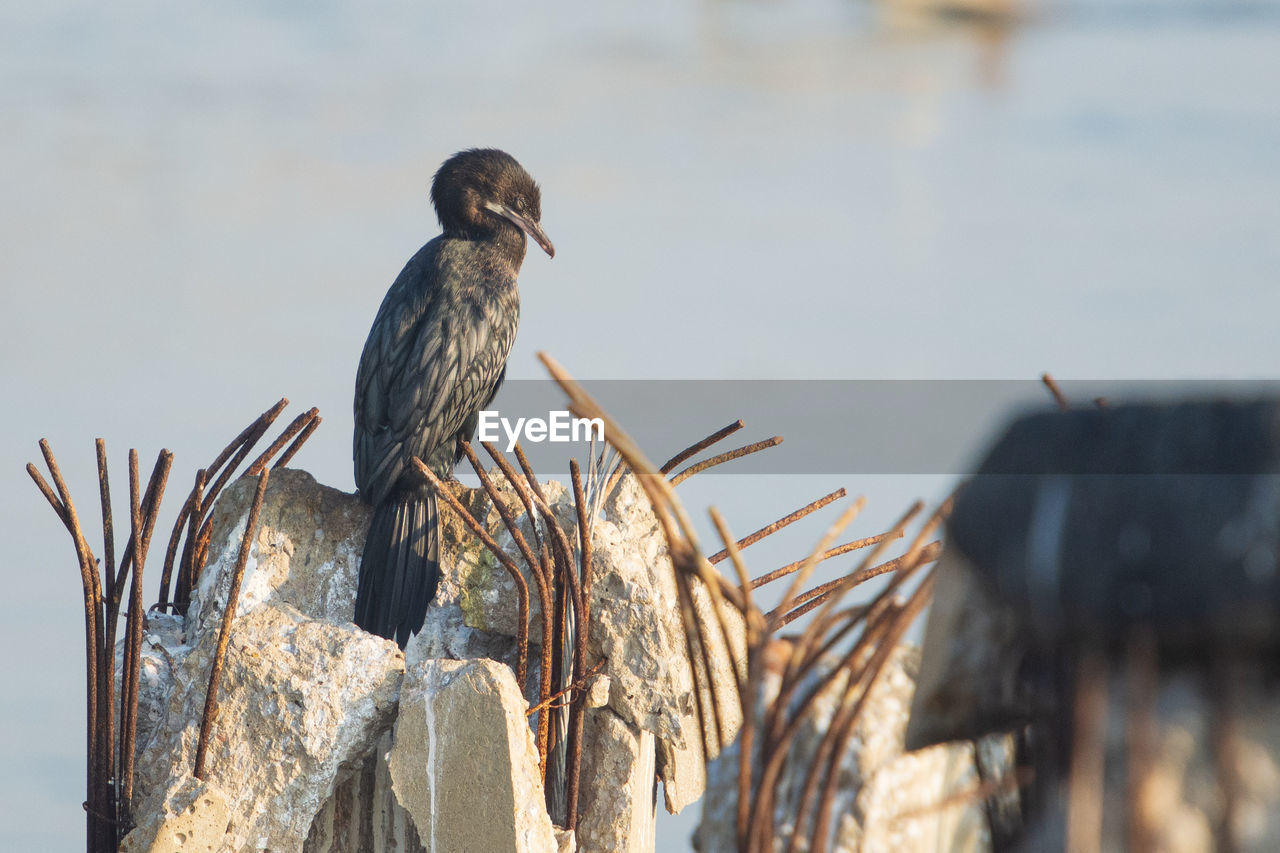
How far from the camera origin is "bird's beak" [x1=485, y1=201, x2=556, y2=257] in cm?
645

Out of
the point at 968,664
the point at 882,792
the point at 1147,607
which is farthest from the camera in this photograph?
the point at 882,792

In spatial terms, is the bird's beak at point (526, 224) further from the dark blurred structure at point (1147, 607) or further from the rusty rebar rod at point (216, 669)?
the dark blurred structure at point (1147, 607)

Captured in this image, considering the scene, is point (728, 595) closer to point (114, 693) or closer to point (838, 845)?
point (838, 845)

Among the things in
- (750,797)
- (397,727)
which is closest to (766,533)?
(397,727)

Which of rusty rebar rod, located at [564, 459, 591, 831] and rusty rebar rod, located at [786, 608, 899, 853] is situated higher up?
rusty rebar rod, located at [564, 459, 591, 831]

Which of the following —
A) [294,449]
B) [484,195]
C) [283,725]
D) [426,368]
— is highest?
[484,195]

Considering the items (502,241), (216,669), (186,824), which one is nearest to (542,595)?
(216,669)

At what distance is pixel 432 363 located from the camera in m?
5.78

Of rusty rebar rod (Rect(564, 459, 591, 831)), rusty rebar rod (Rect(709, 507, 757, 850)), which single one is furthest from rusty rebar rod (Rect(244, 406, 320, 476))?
rusty rebar rod (Rect(709, 507, 757, 850))

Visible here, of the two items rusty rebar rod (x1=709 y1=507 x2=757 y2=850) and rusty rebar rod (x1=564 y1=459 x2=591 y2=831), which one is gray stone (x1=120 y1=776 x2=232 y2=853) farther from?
rusty rebar rod (x1=709 y1=507 x2=757 y2=850)

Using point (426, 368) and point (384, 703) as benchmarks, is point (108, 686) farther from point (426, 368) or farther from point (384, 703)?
point (426, 368)

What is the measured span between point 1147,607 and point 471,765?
3024mm

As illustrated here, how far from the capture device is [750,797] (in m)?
1.82

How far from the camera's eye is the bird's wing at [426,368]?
571 centimetres
